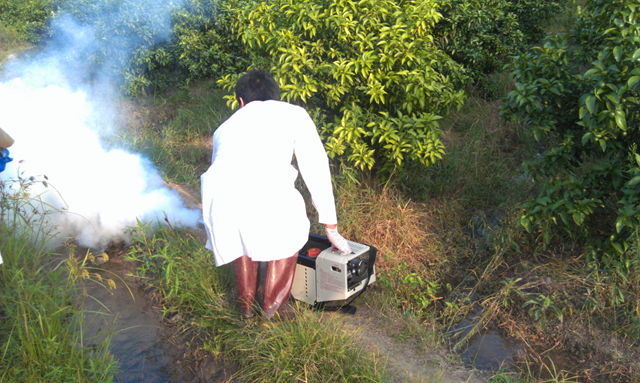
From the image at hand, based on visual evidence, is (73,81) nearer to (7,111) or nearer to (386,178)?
(7,111)

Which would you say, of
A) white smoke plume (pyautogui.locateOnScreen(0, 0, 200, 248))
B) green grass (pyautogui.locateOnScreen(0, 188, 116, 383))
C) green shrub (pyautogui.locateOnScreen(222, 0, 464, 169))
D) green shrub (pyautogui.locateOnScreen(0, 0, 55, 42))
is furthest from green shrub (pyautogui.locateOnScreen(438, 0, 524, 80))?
green shrub (pyautogui.locateOnScreen(0, 0, 55, 42))

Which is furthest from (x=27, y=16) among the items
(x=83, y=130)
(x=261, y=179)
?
(x=261, y=179)

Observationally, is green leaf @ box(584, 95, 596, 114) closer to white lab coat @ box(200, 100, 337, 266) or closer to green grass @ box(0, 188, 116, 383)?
white lab coat @ box(200, 100, 337, 266)

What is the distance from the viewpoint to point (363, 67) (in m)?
4.36

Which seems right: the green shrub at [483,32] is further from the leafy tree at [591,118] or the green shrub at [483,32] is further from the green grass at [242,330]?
the green grass at [242,330]

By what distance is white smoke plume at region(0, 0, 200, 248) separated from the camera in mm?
5000

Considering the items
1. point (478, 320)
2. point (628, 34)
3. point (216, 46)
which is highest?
point (628, 34)

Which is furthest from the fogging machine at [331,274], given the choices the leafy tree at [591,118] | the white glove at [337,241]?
the leafy tree at [591,118]

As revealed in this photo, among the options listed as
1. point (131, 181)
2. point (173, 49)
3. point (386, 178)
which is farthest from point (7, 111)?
point (386, 178)

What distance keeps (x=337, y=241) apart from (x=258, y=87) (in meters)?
1.06

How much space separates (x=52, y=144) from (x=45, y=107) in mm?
1090

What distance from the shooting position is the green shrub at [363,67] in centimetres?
441

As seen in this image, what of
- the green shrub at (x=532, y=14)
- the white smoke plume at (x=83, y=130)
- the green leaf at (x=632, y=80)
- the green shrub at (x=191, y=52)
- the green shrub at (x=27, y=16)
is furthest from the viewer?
the green shrub at (x=27, y=16)

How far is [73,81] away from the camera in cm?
834
